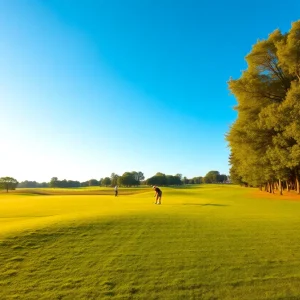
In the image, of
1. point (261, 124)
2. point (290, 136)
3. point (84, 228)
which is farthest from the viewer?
point (261, 124)

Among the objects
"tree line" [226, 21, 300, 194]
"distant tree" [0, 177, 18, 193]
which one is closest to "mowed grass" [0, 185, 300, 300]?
"tree line" [226, 21, 300, 194]

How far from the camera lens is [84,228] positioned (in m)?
11.0

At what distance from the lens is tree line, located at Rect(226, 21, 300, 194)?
98.7 ft

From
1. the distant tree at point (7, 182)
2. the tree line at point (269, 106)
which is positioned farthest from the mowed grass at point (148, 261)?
the distant tree at point (7, 182)

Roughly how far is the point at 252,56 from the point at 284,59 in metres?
5.31

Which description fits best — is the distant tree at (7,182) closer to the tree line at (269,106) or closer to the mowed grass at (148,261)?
the tree line at (269,106)

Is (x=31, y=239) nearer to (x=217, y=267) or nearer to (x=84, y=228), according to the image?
(x=84, y=228)

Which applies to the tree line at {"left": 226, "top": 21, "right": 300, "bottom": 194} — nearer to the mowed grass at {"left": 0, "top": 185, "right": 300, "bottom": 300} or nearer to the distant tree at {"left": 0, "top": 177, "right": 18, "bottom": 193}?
the mowed grass at {"left": 0, "top": 185, "right": 300, "bottom": 300}

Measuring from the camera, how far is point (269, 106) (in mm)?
31562

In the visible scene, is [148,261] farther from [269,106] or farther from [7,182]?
[7,182]

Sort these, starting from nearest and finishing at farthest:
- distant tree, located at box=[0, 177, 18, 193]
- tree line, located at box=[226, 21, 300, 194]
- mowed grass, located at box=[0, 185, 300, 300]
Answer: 1. mowed grass, located at box=[0, 185, 300, 300]
2. tree line, located at box=[226, 21, 300, 194]
3. distant tree, located at box=[0, 177, 18, 193]

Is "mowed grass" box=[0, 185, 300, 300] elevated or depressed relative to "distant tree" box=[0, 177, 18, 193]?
depressed

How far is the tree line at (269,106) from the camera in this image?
3008 cm

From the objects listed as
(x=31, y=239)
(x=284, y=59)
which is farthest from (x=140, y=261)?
(x=284, y=59)
